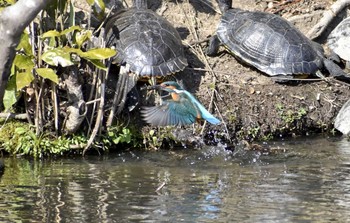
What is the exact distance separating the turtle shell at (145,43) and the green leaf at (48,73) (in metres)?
1.41

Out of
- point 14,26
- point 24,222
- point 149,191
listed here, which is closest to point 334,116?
point 149,191

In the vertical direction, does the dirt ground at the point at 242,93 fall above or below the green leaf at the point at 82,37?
below

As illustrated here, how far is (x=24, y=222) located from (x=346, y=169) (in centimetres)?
329

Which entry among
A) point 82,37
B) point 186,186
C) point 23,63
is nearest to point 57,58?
point 23,63

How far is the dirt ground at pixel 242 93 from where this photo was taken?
812 centimetres

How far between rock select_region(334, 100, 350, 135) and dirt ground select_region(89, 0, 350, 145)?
0.62ft

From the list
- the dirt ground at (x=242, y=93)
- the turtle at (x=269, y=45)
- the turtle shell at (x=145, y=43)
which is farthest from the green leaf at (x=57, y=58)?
the turtle at (x=269, y=45)

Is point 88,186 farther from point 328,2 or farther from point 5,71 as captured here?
point 328,2

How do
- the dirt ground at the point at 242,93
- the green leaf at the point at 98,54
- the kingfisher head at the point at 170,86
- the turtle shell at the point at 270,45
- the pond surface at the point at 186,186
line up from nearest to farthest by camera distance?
the pond surface at the point at 186,186
the kingfisher head at the point at 170,86
the green leaf at the point at 98,54
the dirt ground at the point at 242,93
the turtle shell at the point at 270,45

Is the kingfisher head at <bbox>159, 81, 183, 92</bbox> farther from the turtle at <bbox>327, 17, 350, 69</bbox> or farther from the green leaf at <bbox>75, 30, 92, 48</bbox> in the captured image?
the turtle at <bbox>327, 17, 350, 69</bbox>

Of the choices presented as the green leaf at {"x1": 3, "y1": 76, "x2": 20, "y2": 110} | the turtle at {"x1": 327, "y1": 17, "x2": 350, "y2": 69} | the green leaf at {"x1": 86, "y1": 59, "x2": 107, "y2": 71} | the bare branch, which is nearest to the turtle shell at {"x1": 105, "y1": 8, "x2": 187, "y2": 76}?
the green leaf at {"x1": 86, "y1": 59, "x2": 107, "y2": 71}

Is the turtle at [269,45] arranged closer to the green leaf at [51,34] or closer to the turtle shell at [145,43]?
the turtle shell at [145,43]

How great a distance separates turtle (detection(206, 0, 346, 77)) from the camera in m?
8.73

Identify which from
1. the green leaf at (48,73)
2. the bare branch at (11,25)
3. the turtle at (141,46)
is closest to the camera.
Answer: the bare branch at (11,25)
